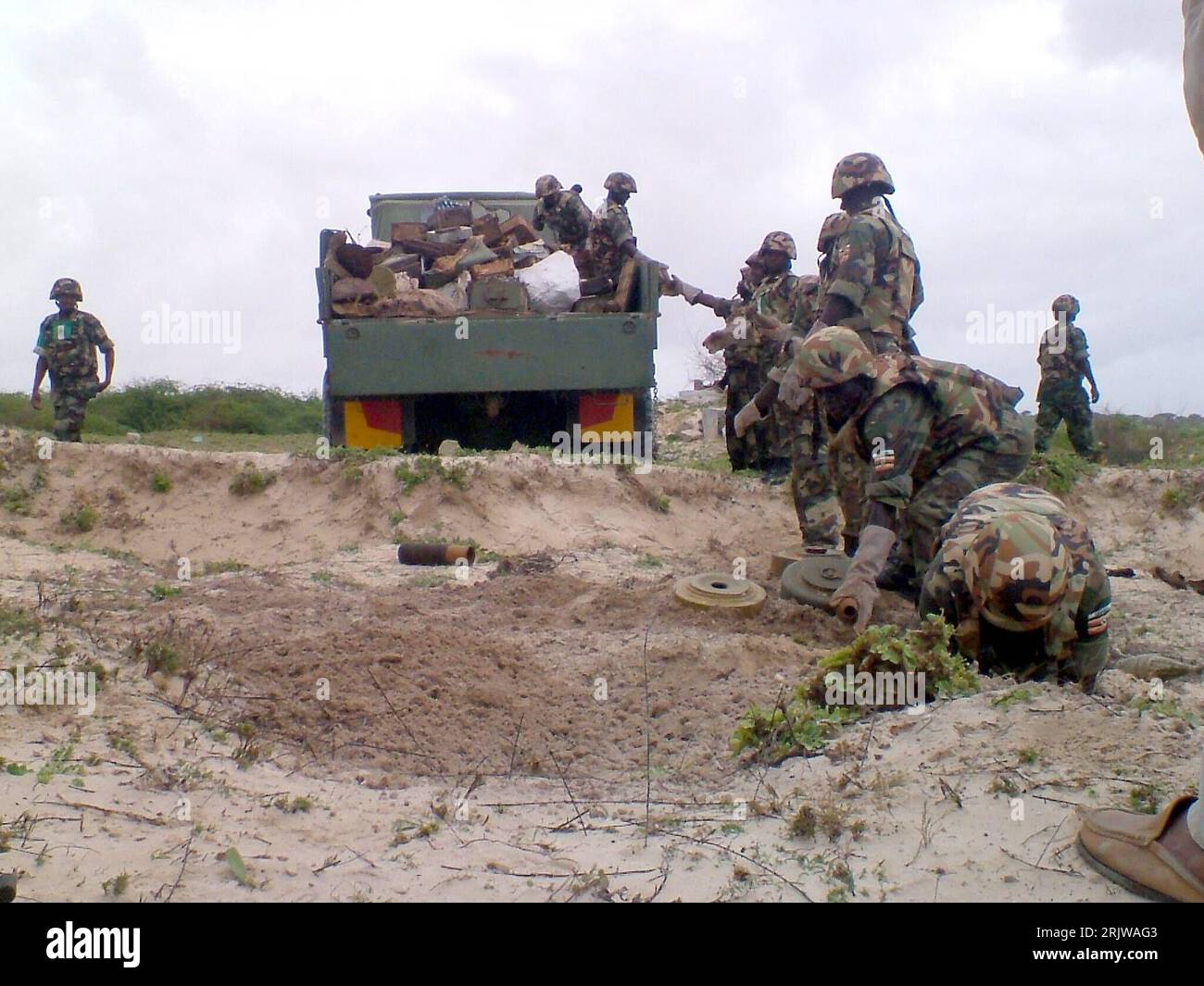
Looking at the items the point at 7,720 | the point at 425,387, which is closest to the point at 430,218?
the point at 425,387

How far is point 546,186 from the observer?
28.9 feet

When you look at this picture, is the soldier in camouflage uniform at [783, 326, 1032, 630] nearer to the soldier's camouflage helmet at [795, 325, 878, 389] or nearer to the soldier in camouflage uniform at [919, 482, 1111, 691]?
the soldier's camouflage helmet at [795, 325, 878, 389]

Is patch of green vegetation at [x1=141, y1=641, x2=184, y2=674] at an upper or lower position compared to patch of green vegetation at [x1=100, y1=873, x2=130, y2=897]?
upper

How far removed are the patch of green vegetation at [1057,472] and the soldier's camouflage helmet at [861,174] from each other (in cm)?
311

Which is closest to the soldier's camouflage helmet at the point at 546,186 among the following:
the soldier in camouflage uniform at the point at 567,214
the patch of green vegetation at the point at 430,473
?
the soldier in camouflage uniform at the point at 567,214

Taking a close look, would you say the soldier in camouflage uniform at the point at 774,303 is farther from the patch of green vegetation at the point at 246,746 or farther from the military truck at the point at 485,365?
the patch of green vegetation at the point at 246,746

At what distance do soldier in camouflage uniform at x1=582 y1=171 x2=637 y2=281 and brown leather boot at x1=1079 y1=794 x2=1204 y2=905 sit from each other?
6.58 m

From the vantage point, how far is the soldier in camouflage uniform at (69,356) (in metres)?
9.97

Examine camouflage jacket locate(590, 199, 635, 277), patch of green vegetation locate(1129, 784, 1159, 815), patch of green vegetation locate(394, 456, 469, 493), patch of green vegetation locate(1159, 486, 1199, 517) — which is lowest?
patch of green vegetation locate(1129, 784, 1159, 815)

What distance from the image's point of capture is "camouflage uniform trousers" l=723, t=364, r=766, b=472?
8.48 m

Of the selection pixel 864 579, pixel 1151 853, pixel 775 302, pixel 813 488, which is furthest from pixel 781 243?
pixel 1151 853

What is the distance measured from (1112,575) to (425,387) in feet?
14.0

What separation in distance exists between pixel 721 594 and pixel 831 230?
89.3 inches

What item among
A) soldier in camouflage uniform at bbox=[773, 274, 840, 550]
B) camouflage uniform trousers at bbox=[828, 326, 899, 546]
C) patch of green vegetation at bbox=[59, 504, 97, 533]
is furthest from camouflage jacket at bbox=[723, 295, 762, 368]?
patch of green vegetation at bbox=[59, 504, 97, 533]
